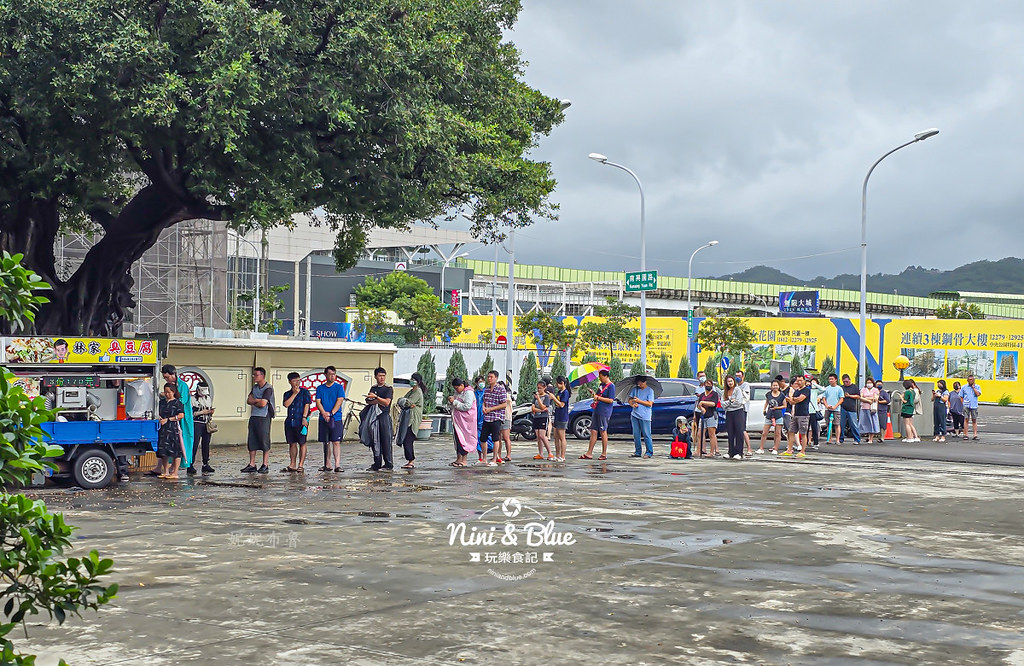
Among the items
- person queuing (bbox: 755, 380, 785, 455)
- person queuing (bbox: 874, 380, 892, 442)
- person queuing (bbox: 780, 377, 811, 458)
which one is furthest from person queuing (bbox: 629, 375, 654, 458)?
person queuing (bbox: 874, 380, 892, 442)

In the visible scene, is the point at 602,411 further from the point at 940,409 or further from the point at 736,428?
the point at 940,409

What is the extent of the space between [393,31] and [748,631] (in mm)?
12306

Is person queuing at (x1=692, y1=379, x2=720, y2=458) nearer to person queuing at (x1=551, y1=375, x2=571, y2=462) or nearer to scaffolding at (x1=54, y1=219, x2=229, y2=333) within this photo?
person queuing at (x1=551, y1=375, x2=571, y2=462)

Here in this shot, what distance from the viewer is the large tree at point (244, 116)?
1540 cm

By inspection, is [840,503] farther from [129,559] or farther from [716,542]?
[129,559]

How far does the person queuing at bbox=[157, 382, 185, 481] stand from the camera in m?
16.9

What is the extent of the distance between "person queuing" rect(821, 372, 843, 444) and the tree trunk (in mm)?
15030

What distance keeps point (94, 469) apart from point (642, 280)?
2242cm

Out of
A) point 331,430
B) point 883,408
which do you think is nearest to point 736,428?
point 883,408

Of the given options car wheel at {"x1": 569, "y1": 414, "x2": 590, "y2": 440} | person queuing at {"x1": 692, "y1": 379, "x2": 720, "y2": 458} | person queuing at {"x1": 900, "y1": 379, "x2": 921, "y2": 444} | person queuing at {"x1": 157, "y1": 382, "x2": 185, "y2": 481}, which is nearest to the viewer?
person queuing at {"x1": 157, "y1": 382, "x2": 185, "y2": 481}

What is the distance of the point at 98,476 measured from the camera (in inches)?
614

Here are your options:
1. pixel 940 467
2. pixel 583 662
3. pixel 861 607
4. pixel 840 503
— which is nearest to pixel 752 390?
pixel 940 467

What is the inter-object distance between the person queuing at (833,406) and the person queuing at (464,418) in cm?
1018

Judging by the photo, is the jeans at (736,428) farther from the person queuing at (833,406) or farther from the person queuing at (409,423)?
the person queuing at (409,423)
